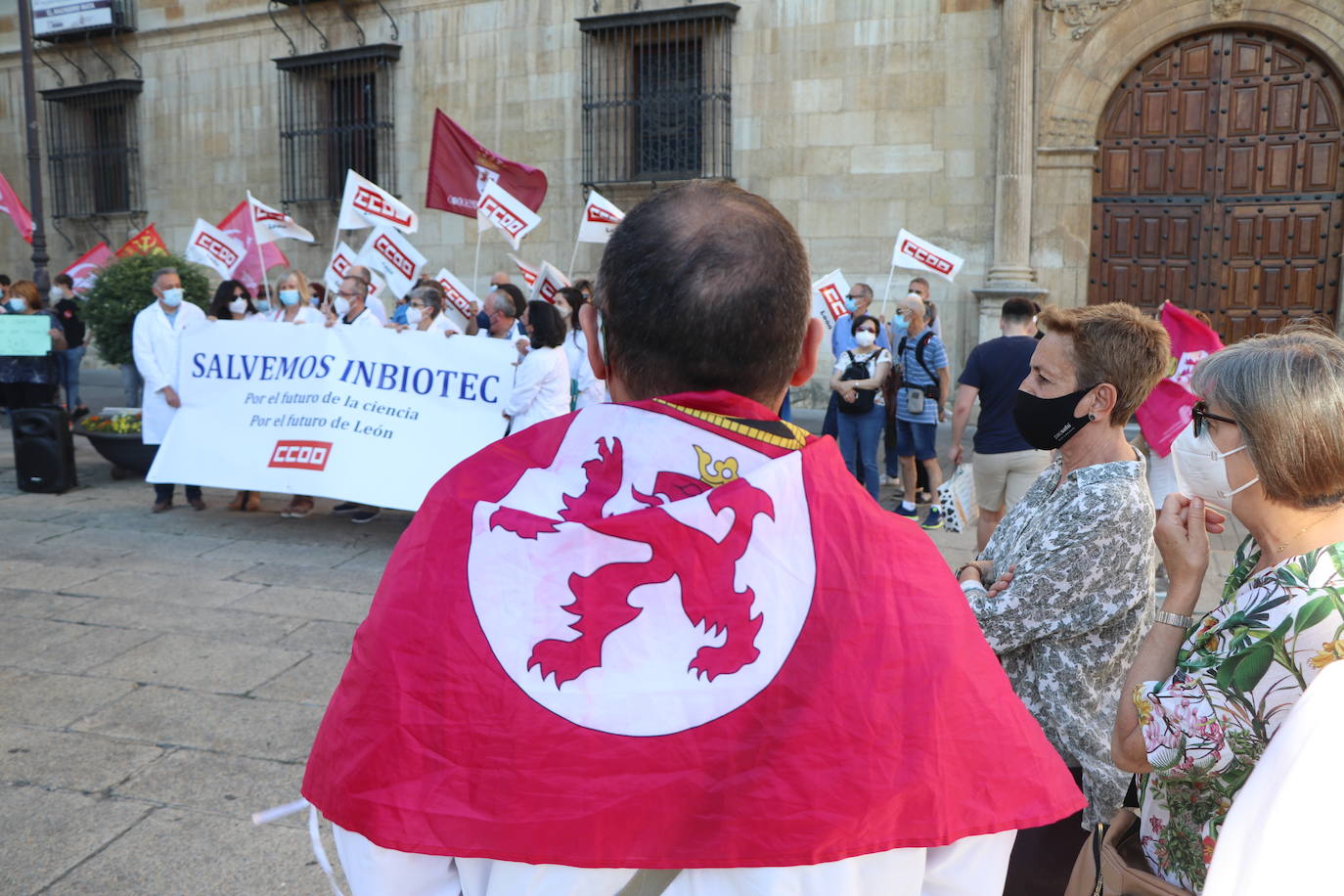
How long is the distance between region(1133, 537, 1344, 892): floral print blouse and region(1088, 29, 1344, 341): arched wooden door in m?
11.3

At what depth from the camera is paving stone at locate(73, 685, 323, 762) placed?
4207mm

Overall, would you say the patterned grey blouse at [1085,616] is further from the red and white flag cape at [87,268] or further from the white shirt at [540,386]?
the red and white flag cape at [87,268]

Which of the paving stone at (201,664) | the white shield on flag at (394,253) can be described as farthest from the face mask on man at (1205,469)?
the white shield on flag at (394,253)

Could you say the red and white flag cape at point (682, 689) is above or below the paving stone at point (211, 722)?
above

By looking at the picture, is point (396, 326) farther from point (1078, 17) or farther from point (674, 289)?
point (1078, 17)

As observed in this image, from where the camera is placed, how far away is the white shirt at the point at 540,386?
718 cm

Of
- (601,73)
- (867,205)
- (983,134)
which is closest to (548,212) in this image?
(601,73)

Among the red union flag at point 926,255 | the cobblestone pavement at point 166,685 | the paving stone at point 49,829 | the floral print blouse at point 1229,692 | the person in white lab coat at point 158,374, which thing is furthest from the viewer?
the red union flag at point 926,255

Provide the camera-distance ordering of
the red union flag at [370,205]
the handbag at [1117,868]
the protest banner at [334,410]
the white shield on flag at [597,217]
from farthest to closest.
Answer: the white shield on flag at [597,217], the red union flag at [370,205], the protest banner at [334,410], the handbag at [1117,868]

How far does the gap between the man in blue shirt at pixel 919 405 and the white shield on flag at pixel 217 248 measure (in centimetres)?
749

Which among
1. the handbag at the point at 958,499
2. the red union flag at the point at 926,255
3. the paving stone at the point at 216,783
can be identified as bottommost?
the paving stone at the point at 216,783

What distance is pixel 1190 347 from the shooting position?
A: 21.8 feet

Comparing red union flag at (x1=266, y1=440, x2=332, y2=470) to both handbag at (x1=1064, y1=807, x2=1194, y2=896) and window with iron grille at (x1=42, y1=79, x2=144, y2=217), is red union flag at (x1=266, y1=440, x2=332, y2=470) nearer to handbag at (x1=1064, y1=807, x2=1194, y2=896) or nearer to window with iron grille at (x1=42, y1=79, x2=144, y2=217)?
handbag at (x1=1064, y1=807, x2=1194, y2=896)

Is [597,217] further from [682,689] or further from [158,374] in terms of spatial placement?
[682,689]
